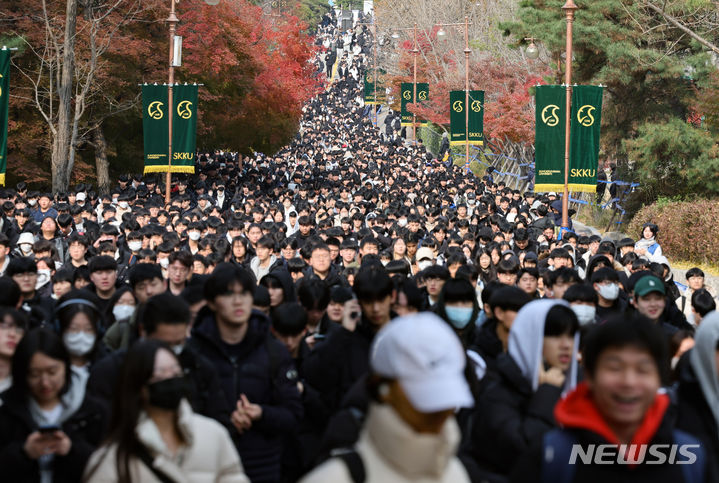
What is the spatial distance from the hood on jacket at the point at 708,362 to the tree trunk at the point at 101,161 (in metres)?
28.6

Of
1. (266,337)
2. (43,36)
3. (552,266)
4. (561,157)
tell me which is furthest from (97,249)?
(43,36)

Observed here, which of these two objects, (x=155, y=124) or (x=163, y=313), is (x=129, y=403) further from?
(x=155, y=124)

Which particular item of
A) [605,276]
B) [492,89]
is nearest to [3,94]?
[605,276]

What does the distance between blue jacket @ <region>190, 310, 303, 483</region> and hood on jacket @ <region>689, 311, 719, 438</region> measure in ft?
7.09

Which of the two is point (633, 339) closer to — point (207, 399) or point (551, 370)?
point (551, 370)

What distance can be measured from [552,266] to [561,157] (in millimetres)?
7485

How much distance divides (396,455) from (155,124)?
802 inches

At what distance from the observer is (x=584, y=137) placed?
62.4 feet

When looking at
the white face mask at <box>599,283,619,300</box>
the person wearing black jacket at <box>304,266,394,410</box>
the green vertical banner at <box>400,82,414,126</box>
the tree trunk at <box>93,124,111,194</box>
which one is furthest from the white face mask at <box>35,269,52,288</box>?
the green vertical banner at <box>400,82,414,126</box>

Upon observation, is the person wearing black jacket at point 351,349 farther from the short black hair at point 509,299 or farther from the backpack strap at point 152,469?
the backpack strap at point 152,469

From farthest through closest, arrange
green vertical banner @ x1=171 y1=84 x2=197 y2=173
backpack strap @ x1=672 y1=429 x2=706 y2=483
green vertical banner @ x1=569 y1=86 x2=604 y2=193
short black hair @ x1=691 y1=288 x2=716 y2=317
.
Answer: green vertical banner @ x1=171 y1=84 x2=197 y2=173 < green vertical banner @ x1=569 y1=86 x2=604 y2=193 < short black hair @ x1=691 y1=288 x2=716 y2=317 < backpack strap @ x1=672 y1=429 x2=706 y2=483

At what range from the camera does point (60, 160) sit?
26016 mm

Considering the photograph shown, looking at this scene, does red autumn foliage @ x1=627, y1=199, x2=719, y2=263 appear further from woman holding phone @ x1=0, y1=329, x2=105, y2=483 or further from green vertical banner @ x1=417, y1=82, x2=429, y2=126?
green vertical banner @ x1=417, y1=82, x2=429, y2=126

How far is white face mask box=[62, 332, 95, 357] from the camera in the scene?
5.32m
